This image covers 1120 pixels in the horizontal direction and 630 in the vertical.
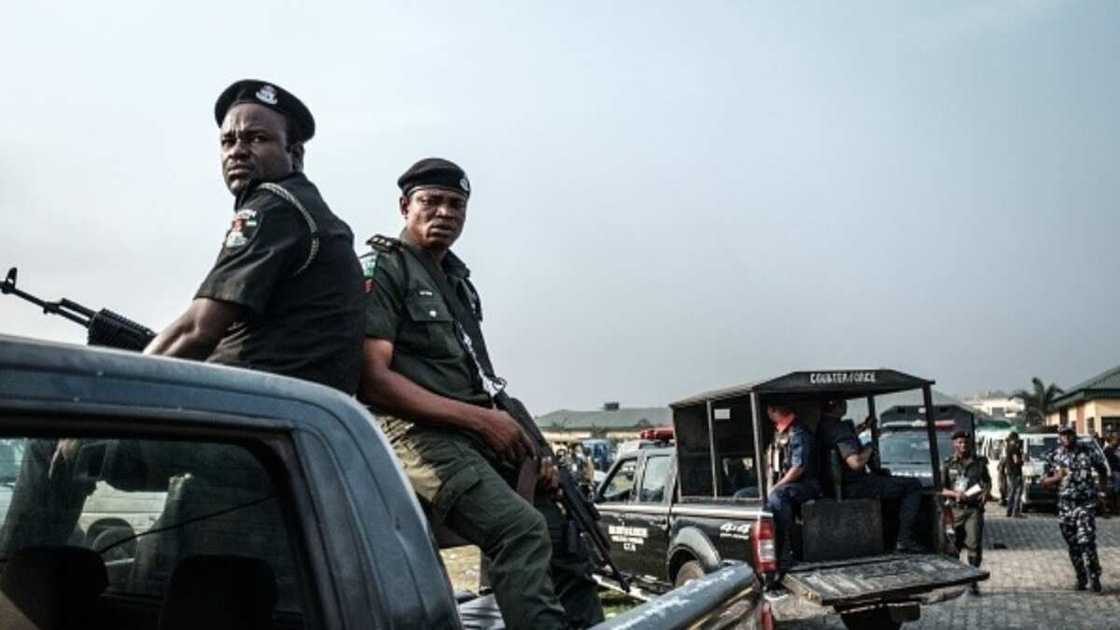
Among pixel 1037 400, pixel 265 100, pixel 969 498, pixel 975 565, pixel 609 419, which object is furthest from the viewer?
pixel 609 419

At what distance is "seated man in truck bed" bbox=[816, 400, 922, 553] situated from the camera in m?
8.75

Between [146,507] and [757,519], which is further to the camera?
[757,519]

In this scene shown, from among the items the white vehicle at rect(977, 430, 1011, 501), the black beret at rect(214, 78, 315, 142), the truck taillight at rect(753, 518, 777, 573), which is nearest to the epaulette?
the black beret at rect(214, 78, 315, 142)

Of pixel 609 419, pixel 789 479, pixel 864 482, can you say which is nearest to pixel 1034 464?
pixel 864 482

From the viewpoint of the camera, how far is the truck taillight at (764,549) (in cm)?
766

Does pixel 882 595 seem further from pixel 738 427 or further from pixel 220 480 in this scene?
pixel 220 480

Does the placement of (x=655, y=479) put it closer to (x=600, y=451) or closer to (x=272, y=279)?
(x=272, y=279)

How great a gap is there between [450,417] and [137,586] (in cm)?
134

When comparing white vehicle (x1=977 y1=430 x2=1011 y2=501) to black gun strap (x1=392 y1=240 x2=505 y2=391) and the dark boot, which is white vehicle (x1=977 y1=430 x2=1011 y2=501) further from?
black gun strap (x1=392 y1=240 x2=505 y2=391)

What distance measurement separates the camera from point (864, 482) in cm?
897

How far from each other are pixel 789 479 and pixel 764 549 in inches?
38.3

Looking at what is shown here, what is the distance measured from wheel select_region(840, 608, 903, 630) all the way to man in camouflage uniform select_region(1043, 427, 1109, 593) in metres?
3.91

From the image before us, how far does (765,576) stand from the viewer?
25.2ft

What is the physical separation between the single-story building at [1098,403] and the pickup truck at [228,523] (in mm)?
40964
